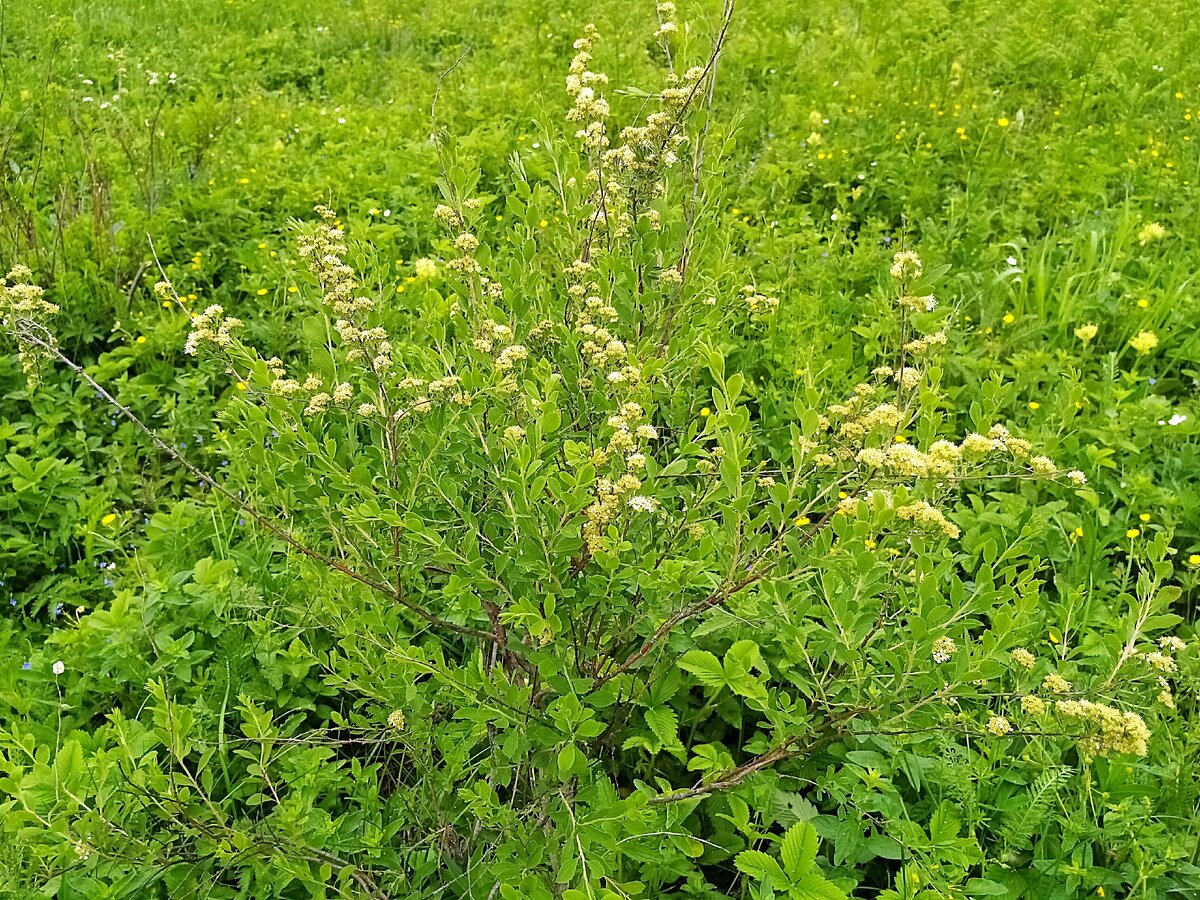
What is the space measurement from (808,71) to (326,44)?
354cm

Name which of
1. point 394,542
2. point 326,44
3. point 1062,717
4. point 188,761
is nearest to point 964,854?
point 1062,717

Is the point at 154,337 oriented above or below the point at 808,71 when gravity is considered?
below

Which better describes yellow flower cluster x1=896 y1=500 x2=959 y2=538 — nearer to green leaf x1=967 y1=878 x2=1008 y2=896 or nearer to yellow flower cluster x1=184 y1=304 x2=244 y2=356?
green leaf x1=967 y1=878 x2=1008 y2=896

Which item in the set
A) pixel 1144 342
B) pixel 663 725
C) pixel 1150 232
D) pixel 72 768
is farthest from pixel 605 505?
pixel 1150 232

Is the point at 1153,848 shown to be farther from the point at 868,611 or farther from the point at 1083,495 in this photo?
the point at 1083,495

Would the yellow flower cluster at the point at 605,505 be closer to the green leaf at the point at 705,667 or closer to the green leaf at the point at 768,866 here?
the green leaf at the point at 705,667

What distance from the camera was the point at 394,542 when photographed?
1.58m

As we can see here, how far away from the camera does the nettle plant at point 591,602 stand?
1.36 m

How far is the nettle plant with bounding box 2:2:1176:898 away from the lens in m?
1.36

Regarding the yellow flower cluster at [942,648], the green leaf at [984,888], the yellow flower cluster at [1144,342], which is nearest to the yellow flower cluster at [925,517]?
the yellow flower cluster at [942,648]

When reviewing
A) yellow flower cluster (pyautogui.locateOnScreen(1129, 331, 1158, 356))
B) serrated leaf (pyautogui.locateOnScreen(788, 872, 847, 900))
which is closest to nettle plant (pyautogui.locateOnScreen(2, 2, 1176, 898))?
serrated leaf (pyautogui.locateOnScreen(788, 872, 847, 900))

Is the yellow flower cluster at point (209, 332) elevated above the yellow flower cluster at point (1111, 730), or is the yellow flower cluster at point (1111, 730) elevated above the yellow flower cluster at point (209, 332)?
the yellow flower cluster at point (209, 332)

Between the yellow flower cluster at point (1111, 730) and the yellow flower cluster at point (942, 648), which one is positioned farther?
the yellow flower cluster at point (942, 648)

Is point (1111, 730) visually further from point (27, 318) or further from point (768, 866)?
point (27, 318)
